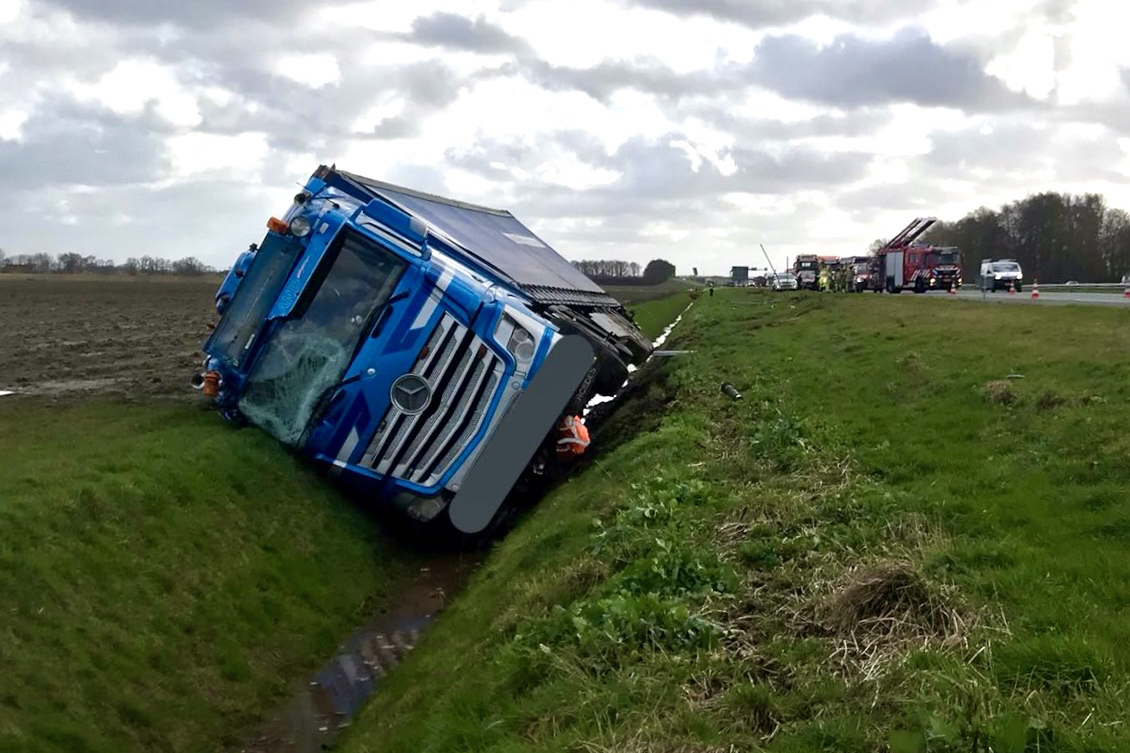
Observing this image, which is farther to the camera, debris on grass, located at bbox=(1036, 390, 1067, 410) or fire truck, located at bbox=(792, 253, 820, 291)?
fire truck, located at bbox=(792, 253, 820, 291)

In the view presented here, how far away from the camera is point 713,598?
5.89 m

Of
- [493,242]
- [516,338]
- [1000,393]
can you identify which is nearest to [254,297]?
[516,338]

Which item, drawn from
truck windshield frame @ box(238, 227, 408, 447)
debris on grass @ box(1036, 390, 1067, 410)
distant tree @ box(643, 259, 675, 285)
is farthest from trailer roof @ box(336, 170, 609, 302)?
distant tree @ box(643, 259, 675, 285)

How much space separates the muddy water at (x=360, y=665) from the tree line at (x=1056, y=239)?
204 ft

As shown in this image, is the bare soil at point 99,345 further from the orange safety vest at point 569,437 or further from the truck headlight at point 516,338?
the truck headlight at point 516,338

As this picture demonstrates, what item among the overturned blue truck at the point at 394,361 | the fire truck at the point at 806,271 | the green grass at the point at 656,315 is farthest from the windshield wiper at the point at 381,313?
the fire truck at the point at 806,271

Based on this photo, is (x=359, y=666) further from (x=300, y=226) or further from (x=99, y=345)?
(x=99, y=345)

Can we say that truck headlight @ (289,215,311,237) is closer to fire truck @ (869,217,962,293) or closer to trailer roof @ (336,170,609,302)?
trailer roof @ (336,170,609,302)

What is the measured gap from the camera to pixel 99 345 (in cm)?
2530

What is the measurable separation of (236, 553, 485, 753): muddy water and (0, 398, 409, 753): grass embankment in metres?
0.19

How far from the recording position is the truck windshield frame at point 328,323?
424 inches

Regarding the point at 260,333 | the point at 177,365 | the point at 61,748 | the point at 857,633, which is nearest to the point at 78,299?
the point at 177,365

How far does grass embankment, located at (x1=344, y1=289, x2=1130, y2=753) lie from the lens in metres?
4.33

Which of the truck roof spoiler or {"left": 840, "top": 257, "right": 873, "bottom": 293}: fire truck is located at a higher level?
{"left": 840, "top": 257, "right": 873, "bottom": 293}: fire truck
